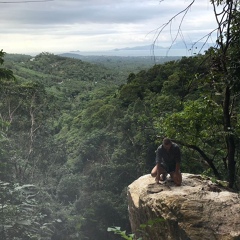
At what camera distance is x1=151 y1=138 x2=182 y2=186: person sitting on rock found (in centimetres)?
708

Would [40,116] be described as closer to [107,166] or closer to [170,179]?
[107,166]

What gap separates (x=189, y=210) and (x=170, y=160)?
1.24 m

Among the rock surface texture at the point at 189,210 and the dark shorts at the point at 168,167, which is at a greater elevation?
the dark shorts at the point at 168,167

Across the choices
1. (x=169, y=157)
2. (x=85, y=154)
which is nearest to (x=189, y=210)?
(x=169, y=157)

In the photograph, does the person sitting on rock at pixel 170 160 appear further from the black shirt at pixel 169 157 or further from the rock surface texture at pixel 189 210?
the rock surface texture at pixel 189 210

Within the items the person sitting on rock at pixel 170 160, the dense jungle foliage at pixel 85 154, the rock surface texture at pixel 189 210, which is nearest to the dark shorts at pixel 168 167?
the person sitting on rock at pixel 170 160

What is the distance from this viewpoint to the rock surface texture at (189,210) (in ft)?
19.4

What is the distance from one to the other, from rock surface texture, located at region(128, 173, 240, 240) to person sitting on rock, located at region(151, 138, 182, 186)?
0.22 metres

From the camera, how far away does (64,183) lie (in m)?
22.4

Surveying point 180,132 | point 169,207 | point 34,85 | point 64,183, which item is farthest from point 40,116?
point 169,207

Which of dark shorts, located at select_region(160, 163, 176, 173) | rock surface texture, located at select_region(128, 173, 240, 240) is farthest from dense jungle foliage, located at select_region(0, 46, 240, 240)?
rock surface texture, located at select_region(128, 173, 240, 240)

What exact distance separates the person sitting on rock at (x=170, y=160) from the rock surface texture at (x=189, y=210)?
217 mm

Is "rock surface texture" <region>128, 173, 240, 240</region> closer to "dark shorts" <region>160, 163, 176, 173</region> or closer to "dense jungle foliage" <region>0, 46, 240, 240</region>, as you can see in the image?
"dark shorts" <region>160, 163, 176, 173</region>

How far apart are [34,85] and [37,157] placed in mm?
4792
